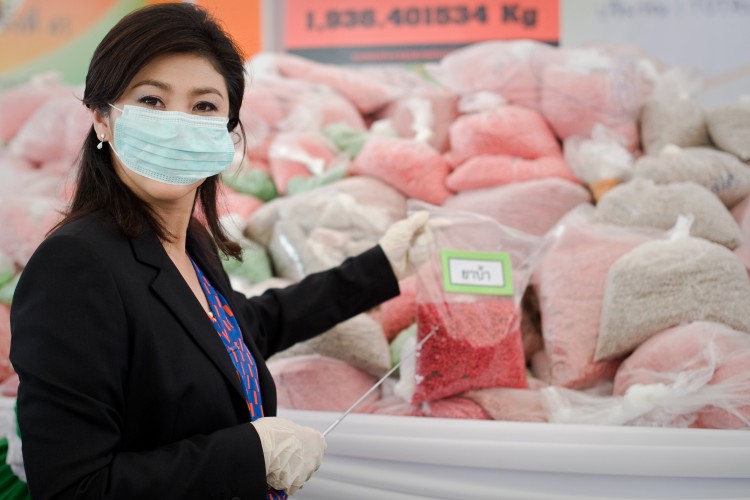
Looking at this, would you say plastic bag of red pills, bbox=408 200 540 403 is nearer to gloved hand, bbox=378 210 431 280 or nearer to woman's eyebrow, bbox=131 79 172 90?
gloved hand, bbox=378 210 431 280

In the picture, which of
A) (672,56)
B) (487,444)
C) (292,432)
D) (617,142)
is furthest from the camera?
(672,56)

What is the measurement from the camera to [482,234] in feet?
5.38

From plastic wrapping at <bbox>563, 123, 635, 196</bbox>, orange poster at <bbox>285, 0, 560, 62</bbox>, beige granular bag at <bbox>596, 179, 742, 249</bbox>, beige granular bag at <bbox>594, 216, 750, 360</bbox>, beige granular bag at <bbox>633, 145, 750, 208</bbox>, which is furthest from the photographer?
orange poster at <bbox>285, 0, 560, 62</bbox>

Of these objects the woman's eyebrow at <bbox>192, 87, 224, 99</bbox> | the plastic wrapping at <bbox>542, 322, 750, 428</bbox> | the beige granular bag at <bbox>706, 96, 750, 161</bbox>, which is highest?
the woman's eyebrow at <bbox>192, 87, 224, 99</bbox>

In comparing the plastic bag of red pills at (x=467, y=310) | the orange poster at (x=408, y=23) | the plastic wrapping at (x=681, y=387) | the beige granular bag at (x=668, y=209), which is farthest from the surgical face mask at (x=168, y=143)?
the orange poster at (x=408, y=23)

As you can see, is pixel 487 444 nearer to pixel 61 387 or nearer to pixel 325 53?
pixel 61 387

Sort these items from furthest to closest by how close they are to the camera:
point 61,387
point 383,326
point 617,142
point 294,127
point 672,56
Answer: point 672,56
point 294,127
point 617,142
point 383,326
point 61,387

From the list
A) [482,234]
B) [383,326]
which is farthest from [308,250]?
[482,234]

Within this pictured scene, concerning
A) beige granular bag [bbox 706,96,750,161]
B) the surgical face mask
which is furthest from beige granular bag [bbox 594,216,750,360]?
the surgical face mask

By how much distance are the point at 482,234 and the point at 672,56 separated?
136 cm

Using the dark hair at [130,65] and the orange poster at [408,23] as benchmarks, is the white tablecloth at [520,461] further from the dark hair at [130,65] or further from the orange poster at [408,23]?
the orange poster at [408,23]

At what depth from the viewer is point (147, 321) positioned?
3.11 ft

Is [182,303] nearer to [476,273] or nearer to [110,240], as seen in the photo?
[110,240]

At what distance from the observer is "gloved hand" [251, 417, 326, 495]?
3.22 ft
